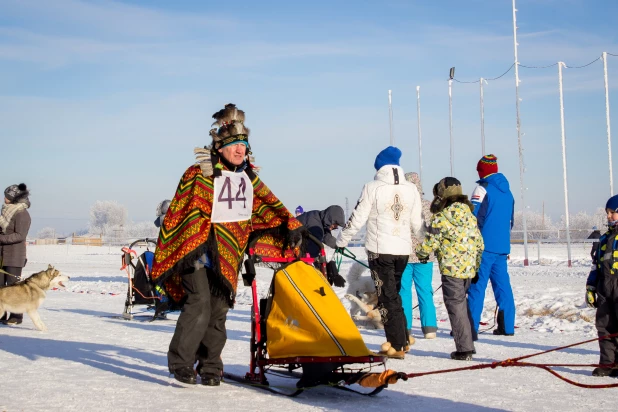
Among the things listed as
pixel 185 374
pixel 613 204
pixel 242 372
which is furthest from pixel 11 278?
pixel 613 204

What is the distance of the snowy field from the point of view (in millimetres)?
5309

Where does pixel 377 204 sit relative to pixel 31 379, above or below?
above

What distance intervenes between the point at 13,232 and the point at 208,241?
6.14 metres

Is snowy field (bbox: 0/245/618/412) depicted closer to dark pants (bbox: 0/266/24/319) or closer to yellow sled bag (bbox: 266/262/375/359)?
dark pants (bbox: 0/266/24/319)

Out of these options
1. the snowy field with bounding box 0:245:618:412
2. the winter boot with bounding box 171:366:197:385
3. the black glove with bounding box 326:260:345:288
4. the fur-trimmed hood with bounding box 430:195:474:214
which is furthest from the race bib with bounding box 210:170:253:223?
the fur-trimmed hood with bounding box 430:195:474:214

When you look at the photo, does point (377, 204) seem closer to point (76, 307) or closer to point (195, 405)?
point (195, 405)

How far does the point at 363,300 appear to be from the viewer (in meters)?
10.5

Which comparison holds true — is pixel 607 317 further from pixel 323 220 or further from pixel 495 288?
pixel 323 220

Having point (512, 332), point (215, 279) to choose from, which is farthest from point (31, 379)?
point (512, 332)

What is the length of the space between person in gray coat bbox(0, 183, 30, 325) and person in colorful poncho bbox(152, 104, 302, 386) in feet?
19.1

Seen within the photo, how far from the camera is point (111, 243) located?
64812 mm

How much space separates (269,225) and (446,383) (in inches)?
71.3

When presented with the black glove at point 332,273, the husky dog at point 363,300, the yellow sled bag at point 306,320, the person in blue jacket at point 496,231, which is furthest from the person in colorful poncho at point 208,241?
the husky dog at point 363,300

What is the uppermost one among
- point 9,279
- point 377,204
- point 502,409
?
point 377,204
